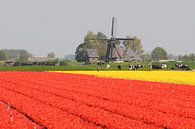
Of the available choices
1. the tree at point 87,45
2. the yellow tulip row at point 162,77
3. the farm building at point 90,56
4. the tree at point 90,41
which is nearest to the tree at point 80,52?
the tree at point 87,45

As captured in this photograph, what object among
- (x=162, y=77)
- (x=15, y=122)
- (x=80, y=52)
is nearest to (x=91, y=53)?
(x=80, y=52)

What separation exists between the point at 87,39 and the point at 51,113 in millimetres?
160578

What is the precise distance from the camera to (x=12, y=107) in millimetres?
22562

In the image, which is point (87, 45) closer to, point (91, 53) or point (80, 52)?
point (80, 52)

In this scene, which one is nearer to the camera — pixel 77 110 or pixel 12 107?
pixel 77 110

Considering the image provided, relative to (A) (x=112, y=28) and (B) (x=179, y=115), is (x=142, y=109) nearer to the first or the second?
(B) (x=179, y=115)

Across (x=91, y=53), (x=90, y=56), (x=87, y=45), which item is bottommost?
(x=90, y=56)

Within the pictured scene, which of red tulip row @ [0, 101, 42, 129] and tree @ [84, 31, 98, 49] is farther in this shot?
tree @ [84, 31, 98, 49]

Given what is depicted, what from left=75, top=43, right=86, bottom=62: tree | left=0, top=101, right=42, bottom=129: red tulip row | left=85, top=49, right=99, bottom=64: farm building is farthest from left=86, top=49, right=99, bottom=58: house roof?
left=0, top=101, right=42, bottom=129: red tulip row

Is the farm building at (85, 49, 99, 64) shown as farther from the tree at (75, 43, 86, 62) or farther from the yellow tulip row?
the yellow tulip row

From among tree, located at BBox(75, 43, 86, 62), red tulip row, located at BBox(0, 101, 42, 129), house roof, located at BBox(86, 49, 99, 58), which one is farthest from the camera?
tree, located at BBox(75, 43, 86, 62)

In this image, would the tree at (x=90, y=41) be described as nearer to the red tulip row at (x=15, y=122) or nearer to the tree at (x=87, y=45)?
the tree at (x=87, y=45)

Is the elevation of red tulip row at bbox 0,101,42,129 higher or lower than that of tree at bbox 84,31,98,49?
lower

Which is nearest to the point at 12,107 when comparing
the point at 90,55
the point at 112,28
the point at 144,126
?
the point at 144,126
